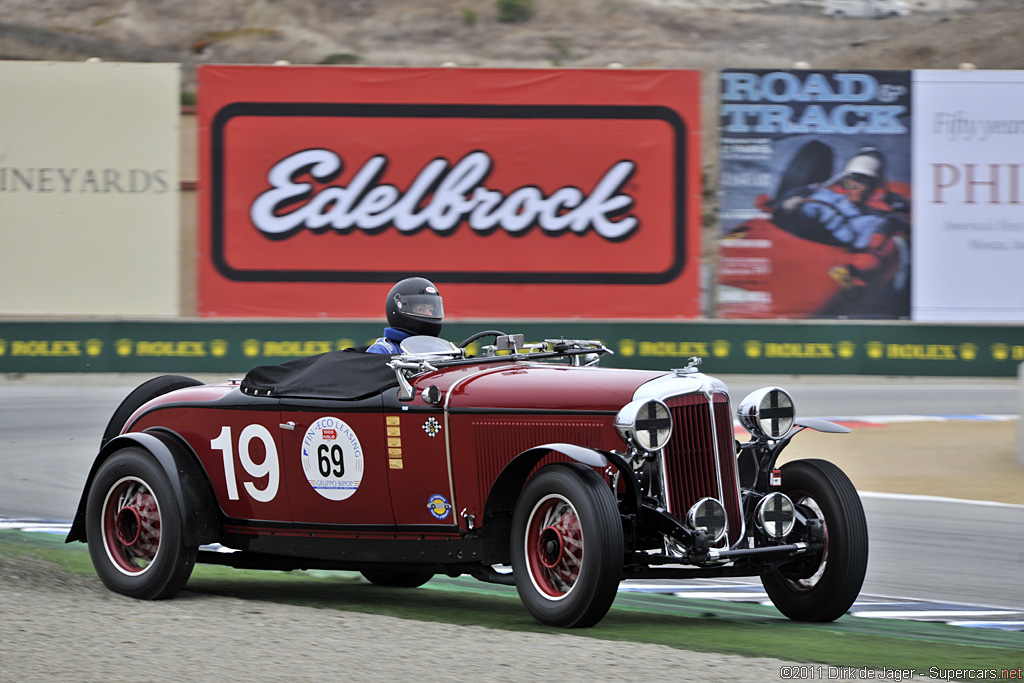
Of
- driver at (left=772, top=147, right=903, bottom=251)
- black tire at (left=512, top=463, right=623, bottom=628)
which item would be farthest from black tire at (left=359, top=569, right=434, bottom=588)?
driver at (left=772, top=147, right=903, bottom=251)

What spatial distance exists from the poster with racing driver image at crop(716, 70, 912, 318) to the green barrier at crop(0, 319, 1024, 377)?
1.32 m

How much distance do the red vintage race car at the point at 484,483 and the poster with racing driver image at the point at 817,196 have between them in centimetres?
1542

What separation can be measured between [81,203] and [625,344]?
8.74 metres

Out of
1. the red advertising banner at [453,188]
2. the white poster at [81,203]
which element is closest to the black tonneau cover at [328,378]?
the red advertising banner at [453,188]

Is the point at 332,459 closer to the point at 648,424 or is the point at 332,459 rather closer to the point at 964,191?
the point at 648,424

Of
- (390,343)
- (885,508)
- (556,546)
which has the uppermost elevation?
(390,343)

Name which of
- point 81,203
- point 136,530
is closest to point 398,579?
point 136,530

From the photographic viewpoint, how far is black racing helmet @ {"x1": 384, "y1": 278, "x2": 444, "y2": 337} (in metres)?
7.45

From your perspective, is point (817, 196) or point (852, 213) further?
point (817, 196)

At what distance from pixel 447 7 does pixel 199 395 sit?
173ft

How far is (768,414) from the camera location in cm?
666

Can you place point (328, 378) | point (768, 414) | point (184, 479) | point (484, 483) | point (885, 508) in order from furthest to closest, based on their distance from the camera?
point (885, 508), point (184, 479), point (328, 378), point (768, 414), point (484, 483)

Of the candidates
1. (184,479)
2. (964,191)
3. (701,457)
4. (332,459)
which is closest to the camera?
(701,457)

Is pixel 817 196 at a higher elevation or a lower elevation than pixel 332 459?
higher
